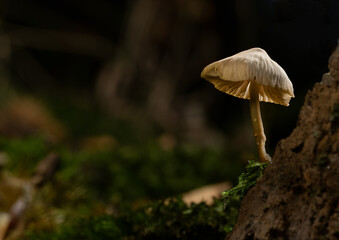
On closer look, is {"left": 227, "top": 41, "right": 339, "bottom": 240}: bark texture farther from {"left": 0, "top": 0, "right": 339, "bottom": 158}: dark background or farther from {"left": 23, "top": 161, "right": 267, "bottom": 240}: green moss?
{"left": 0, "top": 0, "right": 339, "bottom": 158}: dark background

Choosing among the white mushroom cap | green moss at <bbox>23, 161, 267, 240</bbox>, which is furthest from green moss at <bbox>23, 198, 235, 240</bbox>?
the white mushroom cap

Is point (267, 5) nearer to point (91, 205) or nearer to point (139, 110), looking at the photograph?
point (91, 205)

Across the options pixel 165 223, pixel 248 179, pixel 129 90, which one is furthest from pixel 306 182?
pixel 129 90

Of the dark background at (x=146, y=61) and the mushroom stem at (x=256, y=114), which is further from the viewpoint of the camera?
the dark background at (x=146, y=61)

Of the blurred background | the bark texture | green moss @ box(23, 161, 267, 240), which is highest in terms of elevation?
the blurred background

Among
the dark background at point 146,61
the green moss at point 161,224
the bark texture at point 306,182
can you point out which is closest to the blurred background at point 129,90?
the dark background at point 146,61

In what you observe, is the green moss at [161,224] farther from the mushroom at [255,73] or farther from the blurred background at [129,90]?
the blurred background at [129,90]
